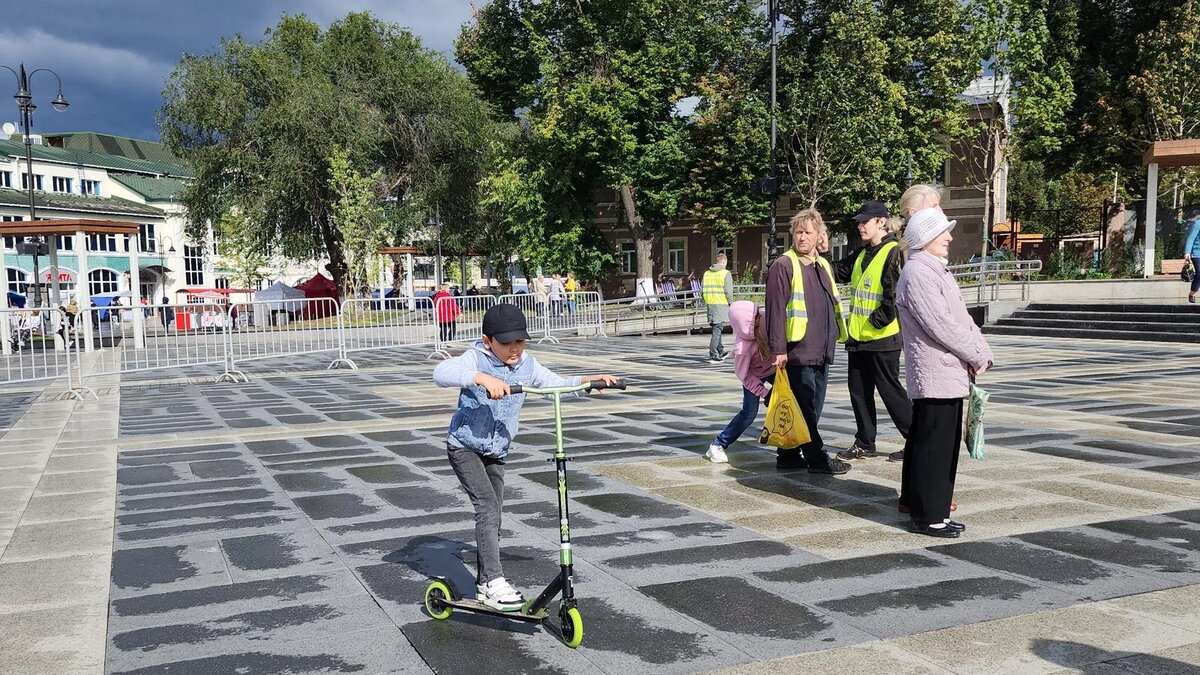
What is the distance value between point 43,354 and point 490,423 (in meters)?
15.9

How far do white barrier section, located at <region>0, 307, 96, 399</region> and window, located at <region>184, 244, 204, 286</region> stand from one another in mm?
40884

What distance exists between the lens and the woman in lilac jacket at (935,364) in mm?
4566

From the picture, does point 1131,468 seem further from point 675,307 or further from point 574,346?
point 675,307

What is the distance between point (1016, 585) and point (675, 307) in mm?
21489

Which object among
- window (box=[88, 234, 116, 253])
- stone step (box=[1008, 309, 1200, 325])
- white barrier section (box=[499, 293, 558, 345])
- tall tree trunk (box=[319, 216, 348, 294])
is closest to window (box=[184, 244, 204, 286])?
window (box=[88, 234, 116, 253])

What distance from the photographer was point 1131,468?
20.1 feet

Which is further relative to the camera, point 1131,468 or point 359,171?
point 359,171

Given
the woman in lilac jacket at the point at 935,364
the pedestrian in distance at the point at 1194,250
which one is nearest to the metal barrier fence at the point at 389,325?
the woman in lilac jacket at the point at 935,364

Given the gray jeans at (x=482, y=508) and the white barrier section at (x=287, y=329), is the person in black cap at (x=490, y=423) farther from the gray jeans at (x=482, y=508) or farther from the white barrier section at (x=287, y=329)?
the white barrier section at (x=287, y=329)

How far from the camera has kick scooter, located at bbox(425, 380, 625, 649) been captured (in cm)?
329

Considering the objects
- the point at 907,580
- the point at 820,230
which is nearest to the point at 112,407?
the point at 820,230

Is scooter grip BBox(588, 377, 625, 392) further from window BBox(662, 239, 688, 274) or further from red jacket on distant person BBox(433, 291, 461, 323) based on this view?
window BBox(662, 239, 688, 274)

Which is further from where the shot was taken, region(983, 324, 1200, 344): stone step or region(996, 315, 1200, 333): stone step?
region(996, 315, 1200, 333): stone step

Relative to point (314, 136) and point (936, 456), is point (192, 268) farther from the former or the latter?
point (936, 456)
